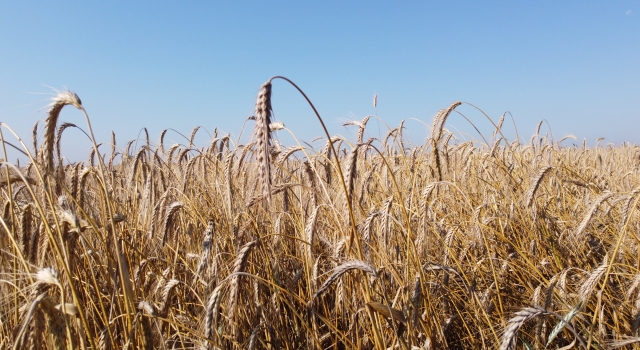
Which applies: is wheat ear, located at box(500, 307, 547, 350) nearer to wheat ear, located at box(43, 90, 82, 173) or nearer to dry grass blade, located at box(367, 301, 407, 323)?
dry grass blade, located at box(367, 301, 407, 323)

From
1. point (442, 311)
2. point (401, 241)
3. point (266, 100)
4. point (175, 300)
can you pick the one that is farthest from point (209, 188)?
point (266, 100)

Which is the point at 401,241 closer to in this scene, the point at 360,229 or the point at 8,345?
the point at 360,229

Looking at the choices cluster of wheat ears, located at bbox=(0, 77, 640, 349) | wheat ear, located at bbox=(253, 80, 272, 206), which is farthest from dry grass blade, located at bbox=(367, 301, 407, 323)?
wheat ear, located at bbox=(253, 80, 272, 206)

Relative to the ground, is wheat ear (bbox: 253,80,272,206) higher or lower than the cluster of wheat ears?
higher

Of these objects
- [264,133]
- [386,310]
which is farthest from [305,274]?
[264,133]

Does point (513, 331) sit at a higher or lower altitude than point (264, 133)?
lower

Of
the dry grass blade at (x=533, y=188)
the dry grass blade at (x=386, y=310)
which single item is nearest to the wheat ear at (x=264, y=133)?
the dry grass blade at (x=386, y=310)

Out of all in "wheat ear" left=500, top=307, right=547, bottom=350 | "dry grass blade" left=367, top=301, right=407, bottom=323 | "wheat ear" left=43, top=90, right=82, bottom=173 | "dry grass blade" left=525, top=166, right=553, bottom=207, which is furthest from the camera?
"dry grass blade" left=525, top=166, right=553, bottom=207

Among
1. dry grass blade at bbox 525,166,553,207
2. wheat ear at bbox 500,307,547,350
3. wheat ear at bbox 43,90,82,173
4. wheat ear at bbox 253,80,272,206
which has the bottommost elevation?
wheat ear at bbox 500,307,547,350

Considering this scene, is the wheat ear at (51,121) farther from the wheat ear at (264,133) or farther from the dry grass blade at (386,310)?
the dry grass blade at (386,310)

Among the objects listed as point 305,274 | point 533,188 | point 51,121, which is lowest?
point 305,274

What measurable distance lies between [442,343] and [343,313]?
0.51 metres

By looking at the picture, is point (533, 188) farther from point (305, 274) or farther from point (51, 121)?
point (51, 121)

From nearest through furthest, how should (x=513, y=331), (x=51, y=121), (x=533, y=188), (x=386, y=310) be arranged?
(x=513, y=331), (x=386, y=310), (x=51, y=121), (x=533, y=188)
